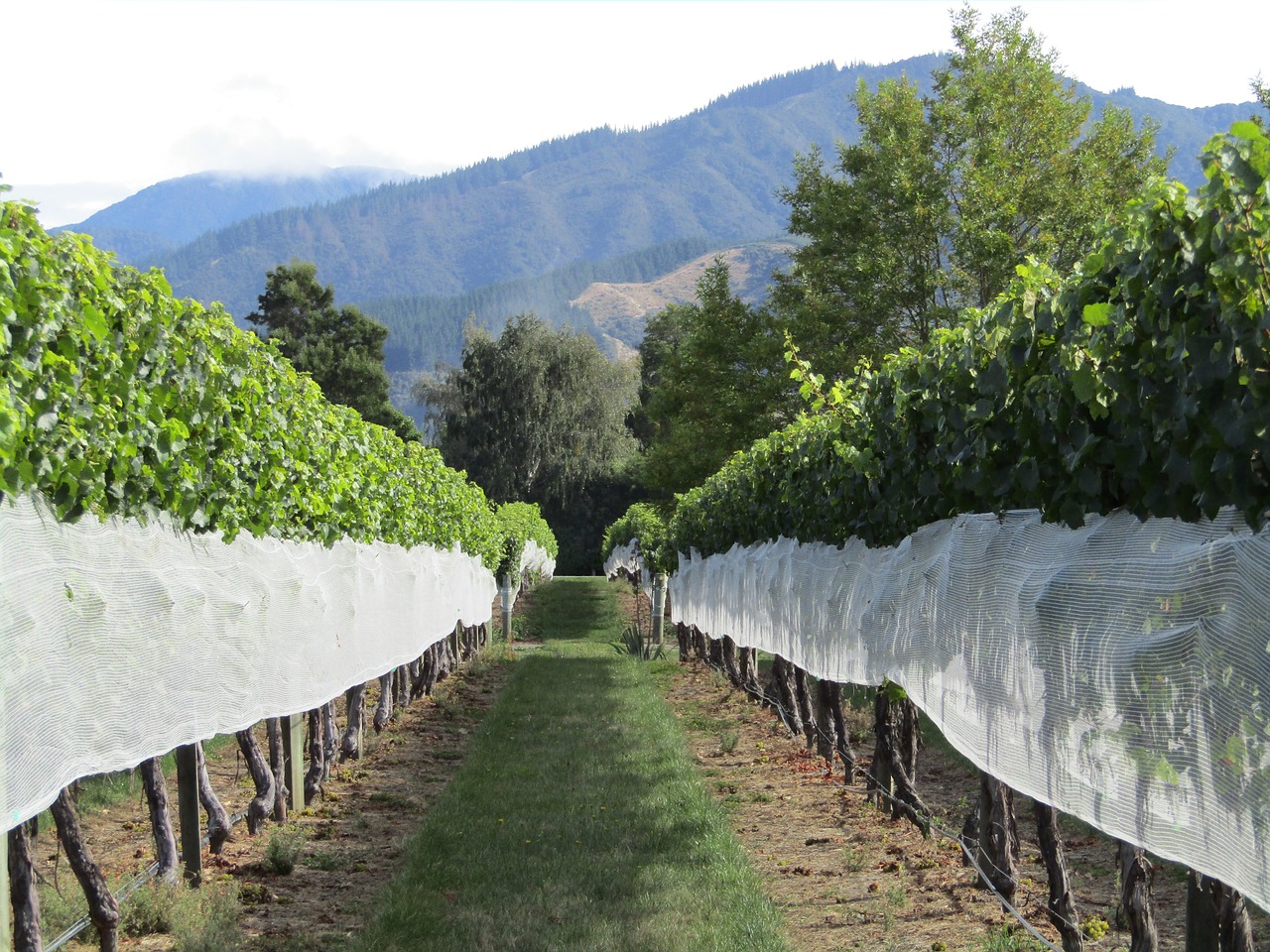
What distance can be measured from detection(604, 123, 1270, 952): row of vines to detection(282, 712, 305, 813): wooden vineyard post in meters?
4.09

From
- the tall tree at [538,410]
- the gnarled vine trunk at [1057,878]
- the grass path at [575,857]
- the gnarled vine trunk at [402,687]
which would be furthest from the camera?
the tall tree at [538,410]

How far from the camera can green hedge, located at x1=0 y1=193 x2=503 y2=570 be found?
4125 mm

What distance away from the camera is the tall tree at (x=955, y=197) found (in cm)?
2370

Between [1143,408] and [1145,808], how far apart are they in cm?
120

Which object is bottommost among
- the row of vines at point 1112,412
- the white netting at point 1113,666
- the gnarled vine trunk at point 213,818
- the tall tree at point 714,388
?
the gnarled vine trunk at point 213,818

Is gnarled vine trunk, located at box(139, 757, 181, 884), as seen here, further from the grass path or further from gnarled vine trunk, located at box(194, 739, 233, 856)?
the grass path

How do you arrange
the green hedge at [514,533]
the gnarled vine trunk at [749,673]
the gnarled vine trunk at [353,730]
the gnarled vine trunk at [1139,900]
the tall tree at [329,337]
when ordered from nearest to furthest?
the gnarled vine trunk at [1139,900], the gnarled vine trunk at [353,730], the gnarled vine trunk at [749,673], the green hedge at [514,533], the tall tree at [329,337]

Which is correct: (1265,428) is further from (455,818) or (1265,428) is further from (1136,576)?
(455,818)

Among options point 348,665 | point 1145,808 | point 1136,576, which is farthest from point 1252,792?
point 348,665

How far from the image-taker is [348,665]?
28.5ft

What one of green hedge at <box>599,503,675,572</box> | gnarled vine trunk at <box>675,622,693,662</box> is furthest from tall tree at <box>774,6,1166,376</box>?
gnarled vine trunk at <box>675,622,693,662</box>

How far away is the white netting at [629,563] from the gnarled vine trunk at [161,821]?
2519cm

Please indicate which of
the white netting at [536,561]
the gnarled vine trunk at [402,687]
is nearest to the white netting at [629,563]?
the white netting at [536,561]

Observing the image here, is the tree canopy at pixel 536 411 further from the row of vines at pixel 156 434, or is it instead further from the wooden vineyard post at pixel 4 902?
the wooden vineyard post at pixel 4 902
